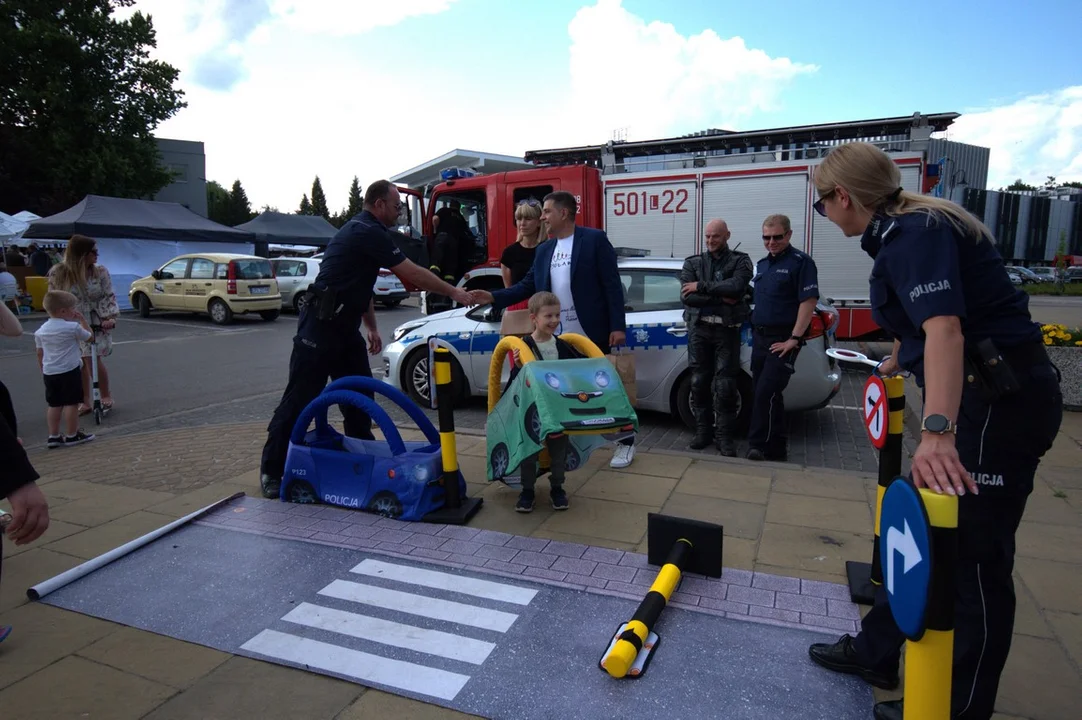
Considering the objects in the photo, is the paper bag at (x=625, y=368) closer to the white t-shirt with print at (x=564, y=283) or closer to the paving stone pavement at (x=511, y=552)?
the white t-shirt with print at (x=564, y=283)

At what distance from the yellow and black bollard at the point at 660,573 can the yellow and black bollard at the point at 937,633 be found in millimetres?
1125

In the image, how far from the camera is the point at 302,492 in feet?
15.2

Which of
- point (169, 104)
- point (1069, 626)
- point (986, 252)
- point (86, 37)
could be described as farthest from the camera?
point (169, 104)

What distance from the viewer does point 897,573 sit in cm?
174

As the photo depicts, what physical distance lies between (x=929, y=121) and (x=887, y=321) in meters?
9.06

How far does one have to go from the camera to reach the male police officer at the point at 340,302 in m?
4.59

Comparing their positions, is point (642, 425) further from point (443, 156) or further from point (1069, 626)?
point (443, 156)

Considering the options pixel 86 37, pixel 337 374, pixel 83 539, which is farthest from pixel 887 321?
pixel 86 37

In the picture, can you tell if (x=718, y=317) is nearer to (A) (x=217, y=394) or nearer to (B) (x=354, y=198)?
(A) (x=217, y=394)

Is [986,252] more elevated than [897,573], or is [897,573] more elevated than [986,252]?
[986,252]

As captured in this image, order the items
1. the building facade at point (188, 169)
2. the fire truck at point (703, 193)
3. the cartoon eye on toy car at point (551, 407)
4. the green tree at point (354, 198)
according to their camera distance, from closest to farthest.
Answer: the cartoon eye on toy car at point (551, 407)
the fire truck at point (703, 193)
the building facade at point (188, 169)
the green tree at point (354, 198)

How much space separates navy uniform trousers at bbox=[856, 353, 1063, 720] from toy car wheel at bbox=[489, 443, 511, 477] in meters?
2.58

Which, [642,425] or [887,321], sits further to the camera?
[642,425]

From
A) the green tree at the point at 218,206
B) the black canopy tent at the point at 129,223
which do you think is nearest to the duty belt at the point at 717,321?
the black canopy tent at the point at 129,223
